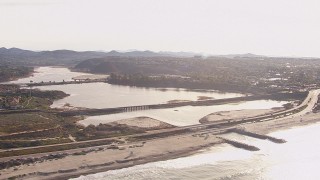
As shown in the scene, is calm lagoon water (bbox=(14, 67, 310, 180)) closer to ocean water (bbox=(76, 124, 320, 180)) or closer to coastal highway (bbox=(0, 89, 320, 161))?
ocean water (bbox=(76, 124, 320, 180))

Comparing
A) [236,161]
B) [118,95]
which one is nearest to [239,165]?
[236,161]

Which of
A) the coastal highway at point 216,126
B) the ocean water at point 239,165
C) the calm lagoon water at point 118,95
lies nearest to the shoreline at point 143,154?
the ocean water at point 239,165

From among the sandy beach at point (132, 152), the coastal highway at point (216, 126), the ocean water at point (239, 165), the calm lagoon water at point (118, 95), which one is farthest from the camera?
the calm lagoon water at point (118, 95)

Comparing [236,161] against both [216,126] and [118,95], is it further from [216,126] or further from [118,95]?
[118,95]

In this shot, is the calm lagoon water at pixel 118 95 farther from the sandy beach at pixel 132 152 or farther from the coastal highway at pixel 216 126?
the coastal highway at pixel 216 126

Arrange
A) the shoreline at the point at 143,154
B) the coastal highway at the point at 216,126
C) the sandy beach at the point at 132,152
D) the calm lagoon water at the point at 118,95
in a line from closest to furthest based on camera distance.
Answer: the sandy beach at the point at 132,152 < the shoreline at the point at 143,154 < the coastal highway at the point at 216,126 < the calm lagoon water at the point at 118,95

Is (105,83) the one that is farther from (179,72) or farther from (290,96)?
(290,96)

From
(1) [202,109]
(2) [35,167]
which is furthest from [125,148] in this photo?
(1) [202,109]

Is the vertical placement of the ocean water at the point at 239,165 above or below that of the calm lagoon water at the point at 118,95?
below

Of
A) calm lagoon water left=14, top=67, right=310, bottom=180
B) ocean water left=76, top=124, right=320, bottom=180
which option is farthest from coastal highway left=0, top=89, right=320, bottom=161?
ocean water left=76, top=124, right=320, bottom=180
